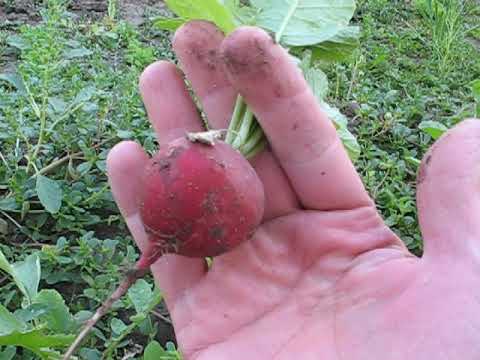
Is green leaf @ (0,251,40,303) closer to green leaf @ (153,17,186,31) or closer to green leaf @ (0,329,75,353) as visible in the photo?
green leaf @ (0,329,75,353)

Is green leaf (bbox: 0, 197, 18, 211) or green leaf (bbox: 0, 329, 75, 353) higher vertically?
green leaf (bbox: 0, 329, 75, 353)

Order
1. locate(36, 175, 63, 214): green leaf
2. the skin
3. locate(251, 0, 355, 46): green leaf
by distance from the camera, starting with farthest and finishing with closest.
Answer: locate(36, 175, 63, 214): green leaf → locate(251, 0, 355, 46): green leaf → the skin

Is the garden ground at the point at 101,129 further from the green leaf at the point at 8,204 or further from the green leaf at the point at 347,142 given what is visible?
the green leaf at the point at 347,142

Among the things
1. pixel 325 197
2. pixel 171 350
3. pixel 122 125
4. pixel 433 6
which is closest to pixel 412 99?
pixel 433 6

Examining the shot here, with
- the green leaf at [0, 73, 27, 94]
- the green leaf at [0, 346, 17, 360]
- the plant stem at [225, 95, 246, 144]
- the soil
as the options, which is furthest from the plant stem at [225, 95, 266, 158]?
the soil

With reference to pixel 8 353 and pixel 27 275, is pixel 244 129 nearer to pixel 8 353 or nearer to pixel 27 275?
pixel 27 275

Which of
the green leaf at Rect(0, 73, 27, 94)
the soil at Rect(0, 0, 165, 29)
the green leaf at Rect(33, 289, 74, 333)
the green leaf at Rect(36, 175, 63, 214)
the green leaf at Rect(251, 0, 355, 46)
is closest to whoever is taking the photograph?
the green leaf at Rect(33, 289, 74, 333)

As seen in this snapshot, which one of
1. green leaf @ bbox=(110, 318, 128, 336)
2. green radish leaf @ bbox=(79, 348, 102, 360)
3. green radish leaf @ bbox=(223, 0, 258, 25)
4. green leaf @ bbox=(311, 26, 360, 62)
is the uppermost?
green radish leaf @ bbox=(223, 0, 258, 25)

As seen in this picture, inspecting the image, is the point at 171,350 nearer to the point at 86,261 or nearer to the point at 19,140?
the point at 86,261
